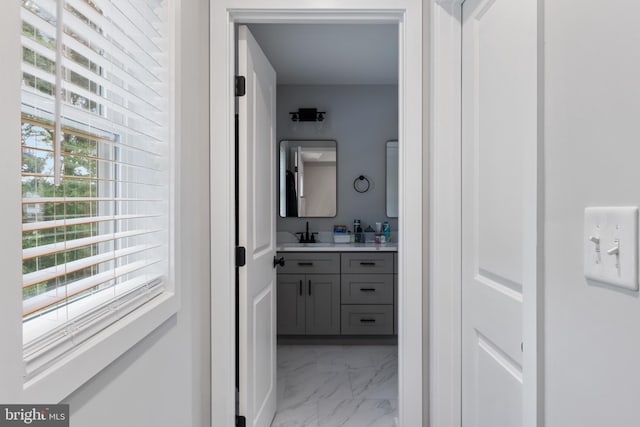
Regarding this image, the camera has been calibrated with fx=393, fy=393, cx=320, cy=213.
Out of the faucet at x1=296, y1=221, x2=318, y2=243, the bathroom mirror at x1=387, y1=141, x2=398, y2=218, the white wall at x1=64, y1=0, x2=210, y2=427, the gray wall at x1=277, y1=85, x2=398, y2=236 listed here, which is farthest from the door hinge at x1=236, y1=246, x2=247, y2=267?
the bathroom mirror at x1=387, y1=141, x2=398, y2=218

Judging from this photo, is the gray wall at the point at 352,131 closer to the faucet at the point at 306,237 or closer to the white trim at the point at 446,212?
the faucet at the point at 306,237

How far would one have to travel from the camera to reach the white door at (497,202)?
1.00m

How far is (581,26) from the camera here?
0.69m

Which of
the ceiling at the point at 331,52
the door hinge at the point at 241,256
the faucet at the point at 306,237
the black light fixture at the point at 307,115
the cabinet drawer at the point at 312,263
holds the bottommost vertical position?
the cabinet drawer at the point at 312,263

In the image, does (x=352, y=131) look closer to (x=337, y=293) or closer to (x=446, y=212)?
(x=337, y=293)

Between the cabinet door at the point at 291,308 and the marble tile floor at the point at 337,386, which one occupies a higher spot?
the cabinet door at the point at 291,308

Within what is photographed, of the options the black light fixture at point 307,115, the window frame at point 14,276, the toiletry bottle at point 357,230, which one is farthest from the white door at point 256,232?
the toiletry bottle at point 357,230

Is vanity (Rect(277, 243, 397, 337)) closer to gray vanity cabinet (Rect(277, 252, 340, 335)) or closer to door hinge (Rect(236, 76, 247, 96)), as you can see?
gray vanity cabinet (Rect(277, 252, 340, 335))

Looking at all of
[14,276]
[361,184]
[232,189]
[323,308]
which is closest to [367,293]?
[323,308]

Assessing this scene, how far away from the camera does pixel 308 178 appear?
4176 millimetres

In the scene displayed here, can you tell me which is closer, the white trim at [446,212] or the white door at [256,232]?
the white trim at [446,212]

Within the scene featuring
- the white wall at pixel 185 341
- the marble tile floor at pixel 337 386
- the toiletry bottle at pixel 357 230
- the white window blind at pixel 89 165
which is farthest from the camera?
the toiletry bottle at pixel 357 230

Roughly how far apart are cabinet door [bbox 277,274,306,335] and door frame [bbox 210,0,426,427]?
1897 millimetres

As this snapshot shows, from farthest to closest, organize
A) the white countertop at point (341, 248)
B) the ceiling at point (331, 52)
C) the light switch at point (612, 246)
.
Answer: the white countertop at point (341, 248) → the ceiling at point (331, 52) → the light switch at point (612, 246)
